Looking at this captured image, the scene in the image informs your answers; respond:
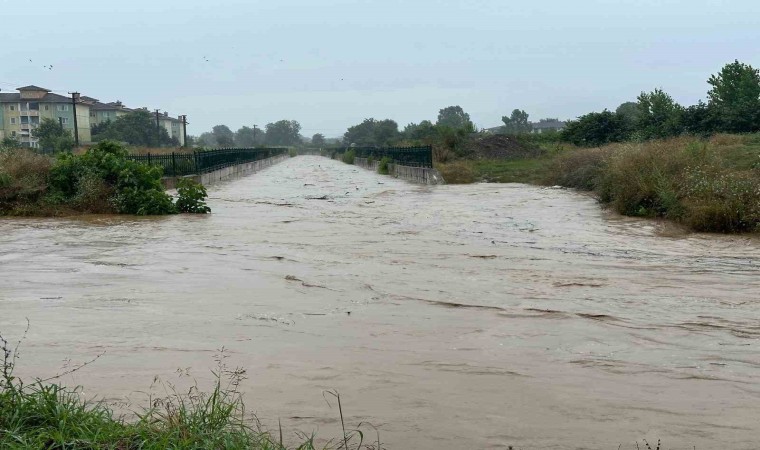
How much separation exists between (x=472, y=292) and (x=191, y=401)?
530 centimetres

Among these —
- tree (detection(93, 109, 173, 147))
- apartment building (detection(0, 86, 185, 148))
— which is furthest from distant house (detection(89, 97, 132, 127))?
tree (detection(93, 109, 173, 147))

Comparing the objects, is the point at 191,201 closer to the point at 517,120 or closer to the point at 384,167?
the point at 384,167

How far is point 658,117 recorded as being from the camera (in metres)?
48.4

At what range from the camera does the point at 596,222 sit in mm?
18625

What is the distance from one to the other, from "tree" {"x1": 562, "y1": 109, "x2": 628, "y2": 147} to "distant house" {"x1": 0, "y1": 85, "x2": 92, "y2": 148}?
237ft

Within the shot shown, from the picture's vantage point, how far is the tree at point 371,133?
117 meters

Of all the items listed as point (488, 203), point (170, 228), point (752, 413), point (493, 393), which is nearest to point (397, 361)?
point (493, 393)

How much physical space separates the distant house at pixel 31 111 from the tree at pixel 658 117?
239ft

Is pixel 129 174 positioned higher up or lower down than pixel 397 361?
higher up

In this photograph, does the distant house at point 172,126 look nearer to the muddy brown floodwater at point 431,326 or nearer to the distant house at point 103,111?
the distant house at point 103,111

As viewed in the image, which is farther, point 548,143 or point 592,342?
point 548,143

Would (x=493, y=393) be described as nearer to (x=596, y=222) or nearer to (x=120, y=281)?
(x=120, y=281)

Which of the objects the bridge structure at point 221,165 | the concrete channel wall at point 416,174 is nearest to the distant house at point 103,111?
the bridge structure at point 221,165

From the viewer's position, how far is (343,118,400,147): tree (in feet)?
385
